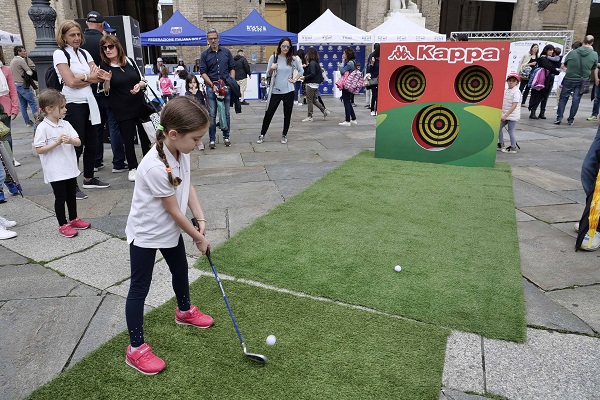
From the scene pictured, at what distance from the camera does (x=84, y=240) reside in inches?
173

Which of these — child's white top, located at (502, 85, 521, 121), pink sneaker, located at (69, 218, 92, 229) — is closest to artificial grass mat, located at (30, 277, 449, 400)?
pink sneaker, located at (69, 218, 92, 229)

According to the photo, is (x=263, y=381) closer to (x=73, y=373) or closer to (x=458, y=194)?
(x=73, y=373)

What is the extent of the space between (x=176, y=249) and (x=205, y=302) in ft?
2.38

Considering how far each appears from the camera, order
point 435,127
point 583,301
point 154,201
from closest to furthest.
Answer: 1. point 154,201
2. point 583,301
3. point 435,127

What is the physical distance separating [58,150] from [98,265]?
4.29 feet

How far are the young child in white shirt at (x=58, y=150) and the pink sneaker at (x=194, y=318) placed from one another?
2.19 m

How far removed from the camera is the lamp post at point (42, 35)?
21.6ft

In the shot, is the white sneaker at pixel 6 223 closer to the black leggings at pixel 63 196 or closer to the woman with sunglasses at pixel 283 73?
the black leggings at pixel 63 196

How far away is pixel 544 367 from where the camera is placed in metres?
2.58

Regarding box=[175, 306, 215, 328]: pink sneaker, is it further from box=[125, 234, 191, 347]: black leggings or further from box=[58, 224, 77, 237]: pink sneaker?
box=[58, 224, 77, 237]: pink sneaker

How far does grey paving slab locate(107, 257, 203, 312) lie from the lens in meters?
3.28

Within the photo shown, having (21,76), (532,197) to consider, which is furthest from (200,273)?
(21,76)

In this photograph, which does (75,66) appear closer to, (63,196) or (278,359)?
(63,196)

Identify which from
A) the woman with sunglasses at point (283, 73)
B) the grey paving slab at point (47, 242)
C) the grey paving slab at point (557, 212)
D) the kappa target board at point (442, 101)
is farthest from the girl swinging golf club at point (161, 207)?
the woman with sunglasses at point (283, 73)
